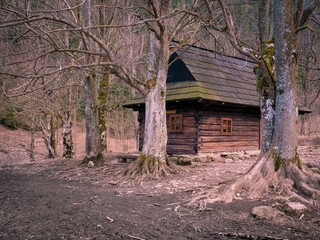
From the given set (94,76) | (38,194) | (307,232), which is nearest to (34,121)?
(94,76)

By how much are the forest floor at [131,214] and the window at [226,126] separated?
21.1 ft

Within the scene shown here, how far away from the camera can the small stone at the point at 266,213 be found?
219 inches

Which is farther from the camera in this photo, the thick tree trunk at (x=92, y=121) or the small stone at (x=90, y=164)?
the thick tree trunk at (x=92, y=121)

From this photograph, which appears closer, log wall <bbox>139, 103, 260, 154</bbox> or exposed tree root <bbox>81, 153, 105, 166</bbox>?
Result: exposed tree root <bbox>81, 153, 105, 166</bbox>

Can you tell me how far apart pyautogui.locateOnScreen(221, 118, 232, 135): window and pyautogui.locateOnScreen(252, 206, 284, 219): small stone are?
1060cm

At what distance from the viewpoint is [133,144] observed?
28750 millimetres

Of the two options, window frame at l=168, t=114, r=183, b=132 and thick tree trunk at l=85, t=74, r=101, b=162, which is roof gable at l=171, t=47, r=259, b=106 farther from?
thick tree trunk at l=85, t=74, r=101, b=162

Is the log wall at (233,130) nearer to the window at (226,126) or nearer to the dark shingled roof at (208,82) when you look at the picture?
the window at (226,126)

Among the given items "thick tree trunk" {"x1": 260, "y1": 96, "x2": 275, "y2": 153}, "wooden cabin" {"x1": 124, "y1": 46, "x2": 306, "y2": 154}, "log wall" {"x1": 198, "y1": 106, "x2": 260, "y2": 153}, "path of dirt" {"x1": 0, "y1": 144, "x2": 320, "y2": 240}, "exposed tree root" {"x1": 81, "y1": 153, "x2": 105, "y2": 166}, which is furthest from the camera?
"log wall" {"x1": 198, "y1": 106, "x2": 260, "y2": 153}

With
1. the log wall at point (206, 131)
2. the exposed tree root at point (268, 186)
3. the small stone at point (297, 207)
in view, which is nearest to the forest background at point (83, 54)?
the exposed tree root at point (268, 186)

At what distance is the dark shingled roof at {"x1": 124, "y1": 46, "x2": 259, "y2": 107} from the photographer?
48.2 feet

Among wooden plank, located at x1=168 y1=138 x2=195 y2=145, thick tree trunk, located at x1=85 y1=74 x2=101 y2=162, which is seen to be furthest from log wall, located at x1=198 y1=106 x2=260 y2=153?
thick tree trunk, located at x1=85 y1=74 x2=101 y2=162

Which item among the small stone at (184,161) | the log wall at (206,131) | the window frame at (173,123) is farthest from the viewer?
the window frame at (173,123)

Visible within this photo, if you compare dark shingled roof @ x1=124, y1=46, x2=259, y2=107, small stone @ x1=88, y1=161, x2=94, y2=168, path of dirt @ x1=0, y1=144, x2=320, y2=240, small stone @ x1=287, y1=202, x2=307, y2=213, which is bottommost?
path of dirt @ x1=0, y1=144, x2=320, y2=240
